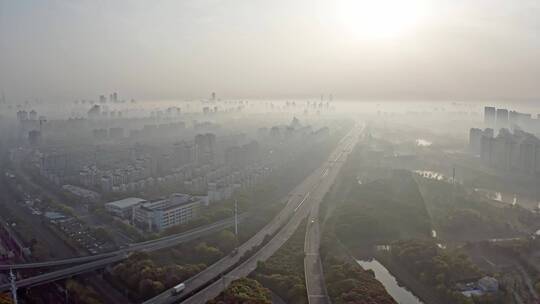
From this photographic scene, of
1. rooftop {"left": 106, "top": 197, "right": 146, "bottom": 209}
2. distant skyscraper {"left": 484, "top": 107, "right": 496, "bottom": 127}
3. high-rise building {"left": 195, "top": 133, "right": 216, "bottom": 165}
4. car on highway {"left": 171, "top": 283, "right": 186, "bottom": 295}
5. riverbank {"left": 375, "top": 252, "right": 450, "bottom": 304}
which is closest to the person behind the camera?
car on highway {"left": 171, "top": 283, "right": 186, "bottom": 295}

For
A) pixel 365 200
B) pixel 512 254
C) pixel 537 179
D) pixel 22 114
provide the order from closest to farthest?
pixel 512 254
pixel 365 200
pixel 537 179
pixel 22 114

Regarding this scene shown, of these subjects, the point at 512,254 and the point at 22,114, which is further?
the point at 22,114

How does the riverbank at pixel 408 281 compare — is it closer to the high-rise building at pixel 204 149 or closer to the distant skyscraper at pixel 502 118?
the high-rise building at pixel 204 149

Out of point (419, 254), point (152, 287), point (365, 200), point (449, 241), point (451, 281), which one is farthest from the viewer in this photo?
point (365, 200)

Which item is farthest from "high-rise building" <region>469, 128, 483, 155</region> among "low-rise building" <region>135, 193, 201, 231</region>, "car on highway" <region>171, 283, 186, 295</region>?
"car on highway" <region>171, 283, 186, 295</region>

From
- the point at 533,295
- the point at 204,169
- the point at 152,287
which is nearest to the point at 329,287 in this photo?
the point at 152,287

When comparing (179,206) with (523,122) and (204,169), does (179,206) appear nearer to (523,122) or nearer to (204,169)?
(204,169)

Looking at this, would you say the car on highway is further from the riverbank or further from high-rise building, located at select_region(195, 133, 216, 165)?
high-rise building, located at select_region(195, 133, 216, 165)

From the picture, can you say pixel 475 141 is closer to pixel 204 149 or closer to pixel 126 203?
pixel 204 149
